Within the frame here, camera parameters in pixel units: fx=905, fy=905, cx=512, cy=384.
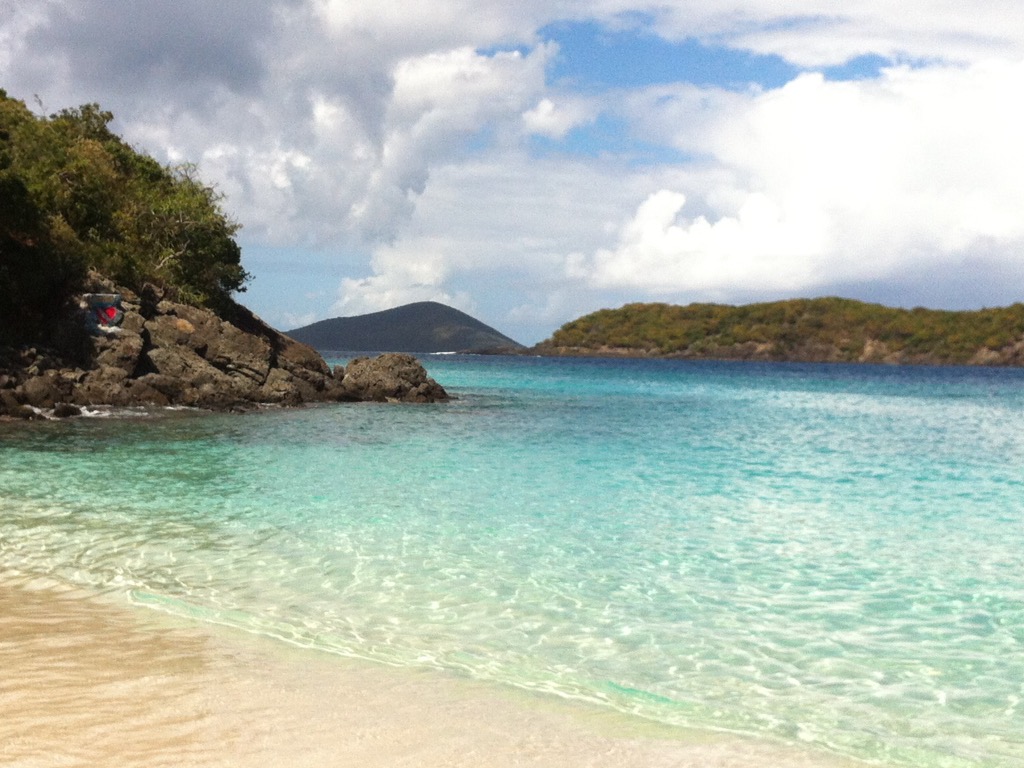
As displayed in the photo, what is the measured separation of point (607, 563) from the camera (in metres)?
11.6

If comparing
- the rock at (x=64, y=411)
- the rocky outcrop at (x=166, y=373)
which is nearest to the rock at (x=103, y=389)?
the rocky outcrop at (x=166, y=373)

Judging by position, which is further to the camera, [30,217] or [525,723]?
[30,217]

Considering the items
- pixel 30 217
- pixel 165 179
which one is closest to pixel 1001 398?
pixel 165 179

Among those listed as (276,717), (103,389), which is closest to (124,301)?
(103,389)

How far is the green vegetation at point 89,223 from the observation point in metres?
33.0

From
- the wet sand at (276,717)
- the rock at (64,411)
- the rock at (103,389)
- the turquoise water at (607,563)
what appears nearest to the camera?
the wet sand at (276,717)

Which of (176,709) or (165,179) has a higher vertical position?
(165,179)

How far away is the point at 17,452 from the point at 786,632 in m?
18.2

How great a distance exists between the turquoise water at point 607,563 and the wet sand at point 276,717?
45cm

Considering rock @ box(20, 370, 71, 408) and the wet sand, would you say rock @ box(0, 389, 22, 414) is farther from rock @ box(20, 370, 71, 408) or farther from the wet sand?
the wet sand

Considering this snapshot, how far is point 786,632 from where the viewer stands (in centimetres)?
883

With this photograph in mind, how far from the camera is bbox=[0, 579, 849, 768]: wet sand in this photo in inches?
219

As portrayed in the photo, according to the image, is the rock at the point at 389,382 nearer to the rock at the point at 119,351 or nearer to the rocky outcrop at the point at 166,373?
the rocky outcrop at the point at 166,373

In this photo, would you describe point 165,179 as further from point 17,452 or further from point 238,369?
point 17,452
